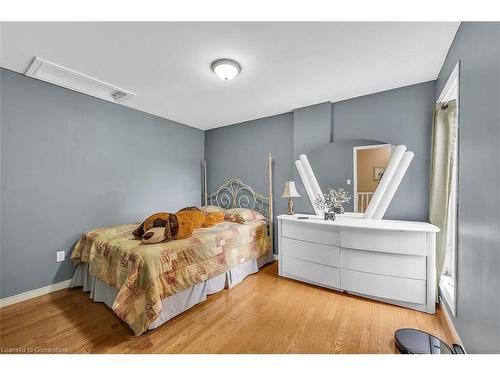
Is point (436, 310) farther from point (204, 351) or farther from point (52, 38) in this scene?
point (52, 38)

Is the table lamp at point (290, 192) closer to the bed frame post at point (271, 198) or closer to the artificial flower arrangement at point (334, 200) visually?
the artificial flower arrangement at point (334, 200)

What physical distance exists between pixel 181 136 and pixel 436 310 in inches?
157

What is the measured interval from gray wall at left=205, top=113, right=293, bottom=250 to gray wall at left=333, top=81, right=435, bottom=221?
111 centimetres

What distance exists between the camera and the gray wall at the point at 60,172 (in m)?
2.08

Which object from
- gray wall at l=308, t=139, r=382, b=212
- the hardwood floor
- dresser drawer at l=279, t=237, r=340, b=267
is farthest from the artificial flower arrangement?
the hardwood floor

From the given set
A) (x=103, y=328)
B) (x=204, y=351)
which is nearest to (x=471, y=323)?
(x=204, y=351)

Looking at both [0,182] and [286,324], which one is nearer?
[286,324]

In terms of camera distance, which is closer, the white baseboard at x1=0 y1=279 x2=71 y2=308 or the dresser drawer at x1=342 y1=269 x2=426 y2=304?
the dresser drawer at x1=342 y1=269 x2=426 y2=304

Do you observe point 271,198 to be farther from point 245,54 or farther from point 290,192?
point 245,54

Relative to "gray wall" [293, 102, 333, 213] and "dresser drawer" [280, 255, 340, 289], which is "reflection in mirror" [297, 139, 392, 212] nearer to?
"gray wall" [293, 102, 333, 213]

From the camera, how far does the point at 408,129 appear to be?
2.35 meters

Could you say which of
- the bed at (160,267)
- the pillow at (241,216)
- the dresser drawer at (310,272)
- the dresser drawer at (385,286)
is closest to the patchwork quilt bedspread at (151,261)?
the bed at (160,267)

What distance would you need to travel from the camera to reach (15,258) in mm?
2102

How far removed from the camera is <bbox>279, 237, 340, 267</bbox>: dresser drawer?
228 cm
